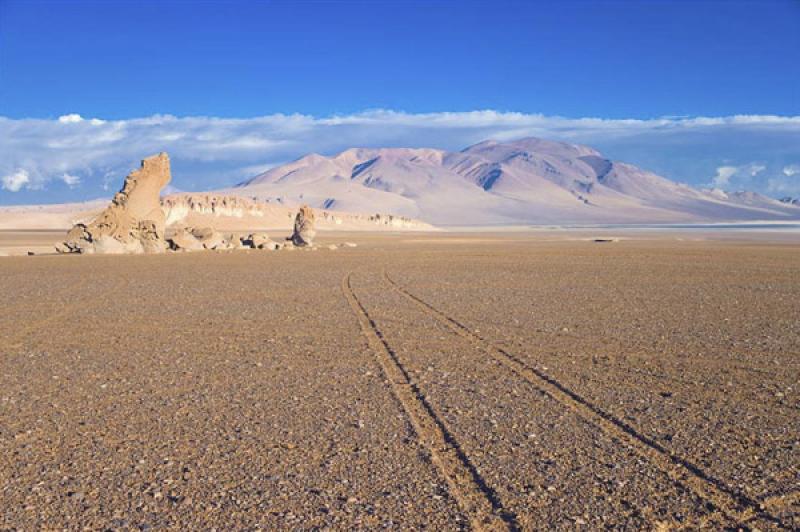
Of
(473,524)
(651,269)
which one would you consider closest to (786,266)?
(651,269)

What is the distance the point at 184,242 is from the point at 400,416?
1376 inches

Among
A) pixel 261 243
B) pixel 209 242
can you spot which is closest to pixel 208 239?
pixel 209 242

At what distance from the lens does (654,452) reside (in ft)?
18.7

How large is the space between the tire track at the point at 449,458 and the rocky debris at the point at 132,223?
96.3 ft

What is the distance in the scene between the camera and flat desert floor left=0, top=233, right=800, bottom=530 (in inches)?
186

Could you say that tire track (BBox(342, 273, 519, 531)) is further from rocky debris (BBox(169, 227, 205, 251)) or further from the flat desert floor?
rocky debris (BBox(169, 227, 205, 251))

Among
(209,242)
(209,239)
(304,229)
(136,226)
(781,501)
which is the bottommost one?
(781,501)

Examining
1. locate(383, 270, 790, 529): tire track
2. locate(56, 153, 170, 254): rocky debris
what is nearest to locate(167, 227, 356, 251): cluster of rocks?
locate(56, 153, 170, 254): rocky debris

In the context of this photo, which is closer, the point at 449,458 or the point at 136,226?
the point at 449,458

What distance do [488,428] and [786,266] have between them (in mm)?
25346

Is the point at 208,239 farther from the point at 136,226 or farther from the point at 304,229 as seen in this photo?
the point at 304,229

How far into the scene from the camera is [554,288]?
18484 millimetres

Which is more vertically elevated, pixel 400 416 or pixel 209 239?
pixel 209 239

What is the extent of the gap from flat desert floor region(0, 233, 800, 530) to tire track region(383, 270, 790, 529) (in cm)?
2
